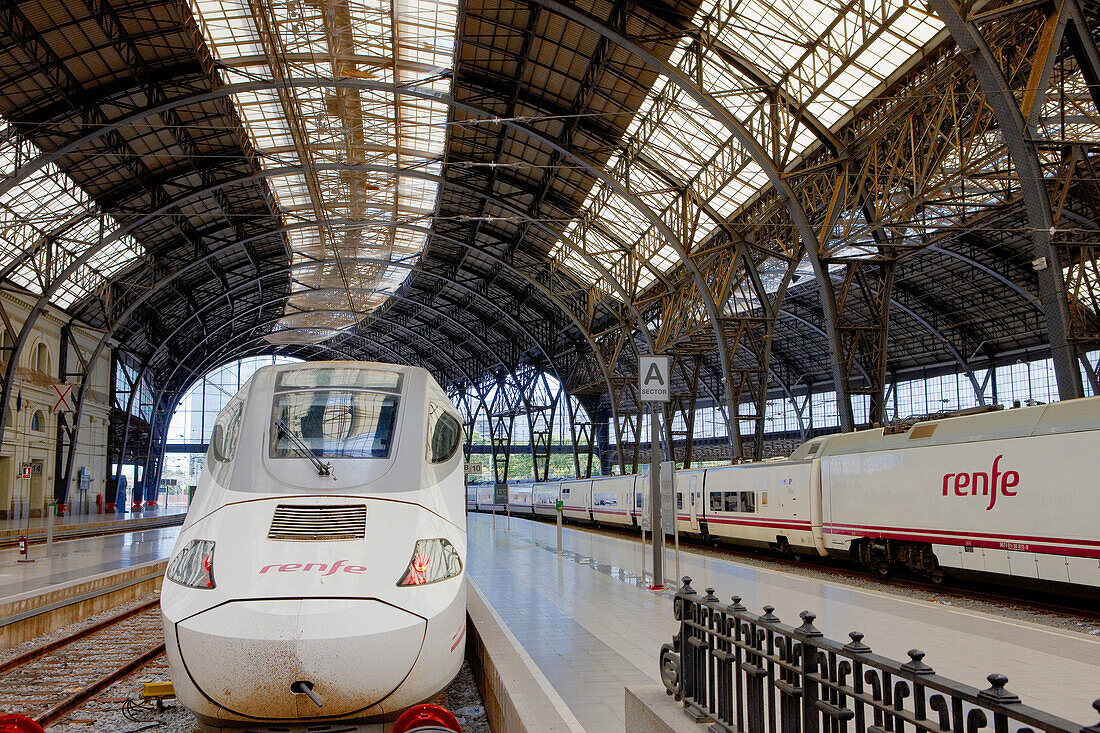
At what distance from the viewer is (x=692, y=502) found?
29172 mm

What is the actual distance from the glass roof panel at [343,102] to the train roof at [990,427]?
15.7 meters

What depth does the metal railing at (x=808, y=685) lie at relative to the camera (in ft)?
8.95

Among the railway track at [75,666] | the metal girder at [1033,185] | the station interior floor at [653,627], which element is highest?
the metal girder at [1033,185]

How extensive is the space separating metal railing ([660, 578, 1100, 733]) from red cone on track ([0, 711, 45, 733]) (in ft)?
12.5

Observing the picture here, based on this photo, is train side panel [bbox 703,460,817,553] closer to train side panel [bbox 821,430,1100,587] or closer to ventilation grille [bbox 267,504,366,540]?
train side panel [bbox 821,430,1100,587]

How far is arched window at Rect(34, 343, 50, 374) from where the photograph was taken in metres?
44.0

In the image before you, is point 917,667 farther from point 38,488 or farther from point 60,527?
point 38,488

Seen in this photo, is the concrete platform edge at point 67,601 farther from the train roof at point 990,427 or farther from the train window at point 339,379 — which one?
the train roof at point 990,427

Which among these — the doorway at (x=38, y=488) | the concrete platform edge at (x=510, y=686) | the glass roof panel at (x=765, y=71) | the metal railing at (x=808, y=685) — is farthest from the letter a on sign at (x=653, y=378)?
the doorway at (x=38, y=488)

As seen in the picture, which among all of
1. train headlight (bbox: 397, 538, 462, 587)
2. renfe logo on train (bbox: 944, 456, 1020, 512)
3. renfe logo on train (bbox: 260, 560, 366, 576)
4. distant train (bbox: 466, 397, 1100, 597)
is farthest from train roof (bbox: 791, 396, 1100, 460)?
renfe logo on train (bbox: 260, 560, 366, 576)

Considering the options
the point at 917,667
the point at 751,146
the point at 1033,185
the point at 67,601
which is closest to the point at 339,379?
the point at 917,667

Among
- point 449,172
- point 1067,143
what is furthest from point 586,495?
point 1067,143

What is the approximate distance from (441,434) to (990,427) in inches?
416

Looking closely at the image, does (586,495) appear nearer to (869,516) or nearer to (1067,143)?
(869,516)
